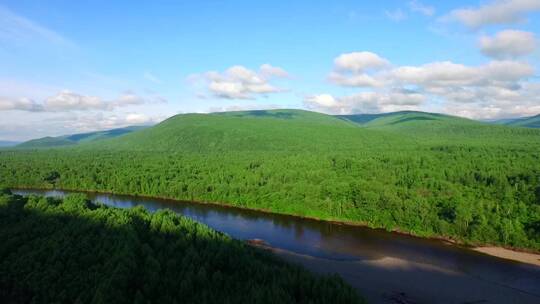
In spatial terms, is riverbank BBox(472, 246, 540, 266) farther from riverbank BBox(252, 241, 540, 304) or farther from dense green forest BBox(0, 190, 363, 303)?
dense green forest BBox(0, 190, 363, 303)

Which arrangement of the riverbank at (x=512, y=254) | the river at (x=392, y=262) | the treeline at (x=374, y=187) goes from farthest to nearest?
the treeline at (x=374, y=187) < the riverbank at (x=512, y=254) < the river at (x=392, y=262)

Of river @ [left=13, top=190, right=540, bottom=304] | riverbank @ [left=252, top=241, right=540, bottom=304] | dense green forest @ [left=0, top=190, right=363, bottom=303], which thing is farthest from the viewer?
river @ [left=13, top=190, right=540, bottom=304]

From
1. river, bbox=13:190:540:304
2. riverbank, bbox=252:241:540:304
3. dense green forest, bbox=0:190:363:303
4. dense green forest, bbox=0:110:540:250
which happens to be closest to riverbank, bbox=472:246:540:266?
river, bbox=13:190:540:304

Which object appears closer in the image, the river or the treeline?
the river

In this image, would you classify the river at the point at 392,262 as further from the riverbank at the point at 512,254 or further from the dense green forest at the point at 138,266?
the dense green forest at the point at 138,266

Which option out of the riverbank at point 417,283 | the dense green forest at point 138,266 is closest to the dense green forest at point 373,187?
the riverbank at point 417,283

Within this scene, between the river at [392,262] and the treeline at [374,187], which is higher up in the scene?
the treeline at [374,187]

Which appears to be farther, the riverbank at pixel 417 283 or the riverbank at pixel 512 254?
the riverbank at pixel 512 254
